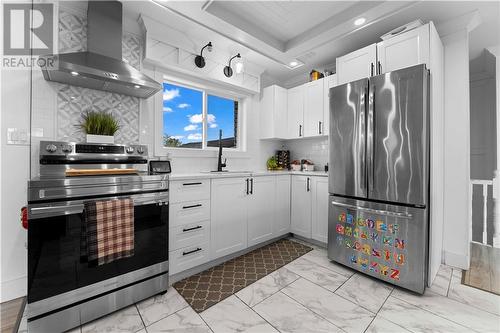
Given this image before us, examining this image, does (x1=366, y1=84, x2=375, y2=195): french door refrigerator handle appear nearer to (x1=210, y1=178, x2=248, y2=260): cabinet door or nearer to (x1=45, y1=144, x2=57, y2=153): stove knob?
(x1=210, y1=178, x2=248, y2=260): cabinet door

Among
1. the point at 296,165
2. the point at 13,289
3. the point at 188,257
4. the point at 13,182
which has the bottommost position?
the point at 13,289

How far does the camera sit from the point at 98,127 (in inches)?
81.7

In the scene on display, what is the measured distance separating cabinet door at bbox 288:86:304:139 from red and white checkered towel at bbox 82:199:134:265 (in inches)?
104

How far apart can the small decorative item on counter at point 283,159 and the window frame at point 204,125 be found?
2.36ft

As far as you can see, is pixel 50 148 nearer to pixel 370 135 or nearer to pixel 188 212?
pixel 188 212

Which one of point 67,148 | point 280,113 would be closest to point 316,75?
point 280,113

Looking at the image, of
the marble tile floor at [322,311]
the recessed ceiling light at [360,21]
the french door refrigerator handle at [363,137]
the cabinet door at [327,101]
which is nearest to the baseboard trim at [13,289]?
the marble tile floor at [322,311]

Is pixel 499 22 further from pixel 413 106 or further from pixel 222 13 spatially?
pixel 222 13

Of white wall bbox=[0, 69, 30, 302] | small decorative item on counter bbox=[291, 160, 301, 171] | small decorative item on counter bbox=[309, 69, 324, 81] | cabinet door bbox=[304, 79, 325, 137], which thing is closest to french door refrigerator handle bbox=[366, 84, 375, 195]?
cabinet door bbox=[304, 79, 325, 137]

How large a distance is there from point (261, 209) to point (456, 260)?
2217 mm

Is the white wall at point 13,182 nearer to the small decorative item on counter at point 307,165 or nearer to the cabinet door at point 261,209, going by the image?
the cabinet door at point 261,209

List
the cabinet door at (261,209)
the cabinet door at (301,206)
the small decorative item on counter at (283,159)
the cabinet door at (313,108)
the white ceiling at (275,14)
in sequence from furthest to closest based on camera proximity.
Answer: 1. the small decorative item on counter at (283,159)
2. the cabinet door at (313,108)
3. the cabinet door at (301,206)
4. the cabinet door at (261,209)
5. the white ceiling at (275,14)

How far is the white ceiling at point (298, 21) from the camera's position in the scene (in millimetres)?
2166

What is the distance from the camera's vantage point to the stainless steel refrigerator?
74.8 inches
